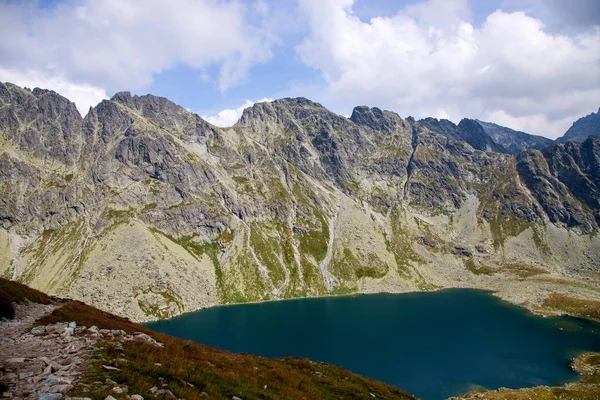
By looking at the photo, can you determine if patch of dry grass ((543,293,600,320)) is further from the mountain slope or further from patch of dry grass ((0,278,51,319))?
patch of dry grass ((0,278,51,319))

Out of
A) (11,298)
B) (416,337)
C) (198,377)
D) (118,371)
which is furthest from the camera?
(416,337)

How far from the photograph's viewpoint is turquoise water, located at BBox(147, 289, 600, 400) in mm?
85312

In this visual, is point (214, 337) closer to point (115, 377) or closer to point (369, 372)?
point (369, 372)

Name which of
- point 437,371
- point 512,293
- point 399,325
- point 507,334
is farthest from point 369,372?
point 512,293

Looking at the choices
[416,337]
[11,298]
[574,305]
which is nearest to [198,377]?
[11,298]

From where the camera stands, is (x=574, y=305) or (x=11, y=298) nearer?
(x=11, y=298)

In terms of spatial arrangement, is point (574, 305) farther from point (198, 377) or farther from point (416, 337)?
point (198, 377)

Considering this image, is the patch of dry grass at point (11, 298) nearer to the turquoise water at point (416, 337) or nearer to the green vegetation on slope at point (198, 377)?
the green vegetation on slope at point (198, 377)

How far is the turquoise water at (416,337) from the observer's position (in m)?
85.3

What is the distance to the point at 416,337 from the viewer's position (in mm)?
114250

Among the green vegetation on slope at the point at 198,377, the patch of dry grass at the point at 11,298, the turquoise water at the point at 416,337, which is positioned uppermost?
the patch of dry grass at the point at 11,298

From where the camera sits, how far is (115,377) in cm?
1538

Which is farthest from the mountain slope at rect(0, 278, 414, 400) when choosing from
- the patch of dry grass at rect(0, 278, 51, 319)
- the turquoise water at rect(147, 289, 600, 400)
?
the turquoise water at rect(147, 289, 600, 400)

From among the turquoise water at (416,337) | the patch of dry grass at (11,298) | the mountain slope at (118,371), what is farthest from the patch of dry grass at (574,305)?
the patch of dry grass at (11,298)
